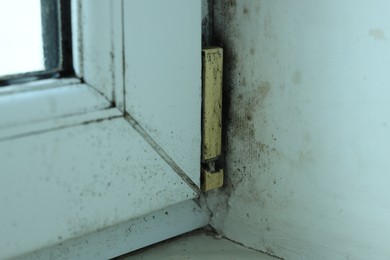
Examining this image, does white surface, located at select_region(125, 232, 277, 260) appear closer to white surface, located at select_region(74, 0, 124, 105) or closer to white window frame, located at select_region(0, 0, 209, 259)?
white window frame, located at select_region(0, 0, 209, 259)

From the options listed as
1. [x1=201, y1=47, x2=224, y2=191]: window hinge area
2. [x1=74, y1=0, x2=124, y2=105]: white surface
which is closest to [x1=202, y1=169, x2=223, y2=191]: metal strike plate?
[x1=201, y1=47, x2=224, y2=191]: window hinge area

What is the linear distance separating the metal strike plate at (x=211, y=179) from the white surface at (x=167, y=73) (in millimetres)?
21

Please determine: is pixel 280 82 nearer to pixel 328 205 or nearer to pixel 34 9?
pixel 328 205

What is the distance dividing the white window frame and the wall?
61 mm

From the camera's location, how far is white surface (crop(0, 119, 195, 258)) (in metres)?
0.69

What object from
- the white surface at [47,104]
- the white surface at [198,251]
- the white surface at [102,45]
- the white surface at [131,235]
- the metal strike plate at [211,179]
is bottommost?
the white surface at [198,251]

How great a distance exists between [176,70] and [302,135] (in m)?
0.17

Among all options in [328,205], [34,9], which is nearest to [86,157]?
[34,9]

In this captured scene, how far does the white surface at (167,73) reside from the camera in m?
0.77

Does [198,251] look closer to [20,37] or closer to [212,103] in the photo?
[212,103]

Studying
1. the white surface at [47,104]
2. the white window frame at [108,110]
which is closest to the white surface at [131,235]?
the white window frame at [108,110]

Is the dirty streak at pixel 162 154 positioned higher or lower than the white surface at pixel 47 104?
lower

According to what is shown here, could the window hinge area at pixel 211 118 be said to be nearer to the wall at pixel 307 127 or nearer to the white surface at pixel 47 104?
the wall at pixel 307 127

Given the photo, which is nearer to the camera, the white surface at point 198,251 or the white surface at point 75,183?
the white surface at point 75,183
